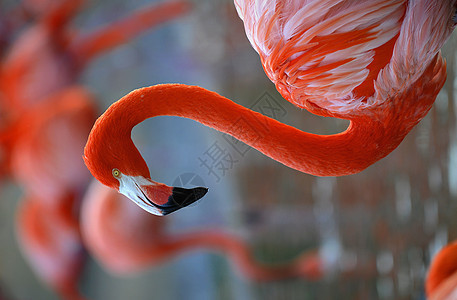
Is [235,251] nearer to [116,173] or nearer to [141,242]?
[141,242]

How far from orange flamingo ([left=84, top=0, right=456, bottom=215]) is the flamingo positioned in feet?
0.53

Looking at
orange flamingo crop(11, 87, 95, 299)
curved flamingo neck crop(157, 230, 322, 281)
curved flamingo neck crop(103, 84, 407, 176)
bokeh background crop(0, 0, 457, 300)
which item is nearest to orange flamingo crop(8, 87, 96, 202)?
orange flamingo crop(11, 87, 95, 299)

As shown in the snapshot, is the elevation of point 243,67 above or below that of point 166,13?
below

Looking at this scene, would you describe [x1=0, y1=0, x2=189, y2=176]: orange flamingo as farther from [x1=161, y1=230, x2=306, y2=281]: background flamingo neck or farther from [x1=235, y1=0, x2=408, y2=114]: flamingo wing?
[x1=235, y1=0, x2=408, y2=114]: flamingo wing

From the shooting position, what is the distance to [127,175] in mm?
305

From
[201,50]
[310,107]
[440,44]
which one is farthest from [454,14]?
[201,50]

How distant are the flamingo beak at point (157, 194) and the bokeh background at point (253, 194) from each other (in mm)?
30

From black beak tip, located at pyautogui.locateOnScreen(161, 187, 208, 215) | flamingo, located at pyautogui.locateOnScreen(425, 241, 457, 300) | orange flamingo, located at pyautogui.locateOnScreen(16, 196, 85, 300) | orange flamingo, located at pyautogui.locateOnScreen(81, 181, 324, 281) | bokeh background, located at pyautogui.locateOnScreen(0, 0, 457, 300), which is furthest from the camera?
orange flamingo, located at pyautogui.locateOnScreen(16, 196, 85, 300)

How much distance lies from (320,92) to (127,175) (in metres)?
0.16

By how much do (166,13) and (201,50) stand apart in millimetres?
160

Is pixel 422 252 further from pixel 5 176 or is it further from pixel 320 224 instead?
pixel 5 176

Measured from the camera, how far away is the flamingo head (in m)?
0.30

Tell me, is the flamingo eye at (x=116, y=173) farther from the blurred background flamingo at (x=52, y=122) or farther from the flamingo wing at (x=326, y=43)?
the blurred background flamingo at (x=52, y=122)

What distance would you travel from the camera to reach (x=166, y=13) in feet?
4.47
